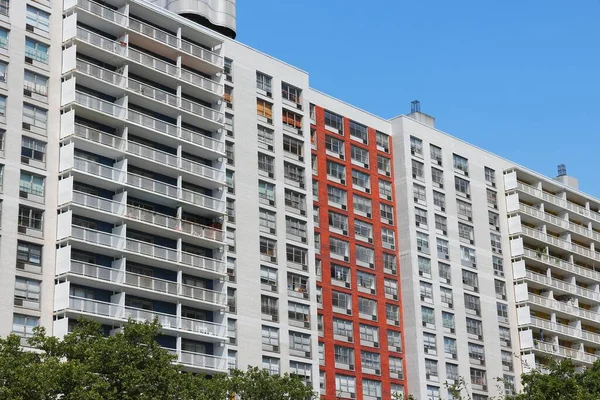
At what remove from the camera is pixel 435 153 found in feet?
392

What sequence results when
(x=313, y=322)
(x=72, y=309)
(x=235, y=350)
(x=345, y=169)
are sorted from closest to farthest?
(x=72, y=309) < (x=235, y=350) < (x=313, y=322) < (x=345, y=169)

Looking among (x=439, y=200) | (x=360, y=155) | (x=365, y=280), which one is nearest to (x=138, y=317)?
(x=365, y=280)

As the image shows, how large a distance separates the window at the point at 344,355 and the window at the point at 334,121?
21048 mm

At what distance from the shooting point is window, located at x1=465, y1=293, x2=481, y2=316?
116981 mm

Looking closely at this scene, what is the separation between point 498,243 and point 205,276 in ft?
137

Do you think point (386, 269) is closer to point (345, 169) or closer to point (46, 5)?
point (345, 169)

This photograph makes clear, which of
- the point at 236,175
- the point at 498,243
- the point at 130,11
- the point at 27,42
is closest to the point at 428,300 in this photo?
the point at 498,243

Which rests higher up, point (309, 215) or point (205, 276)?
point (309, 215)

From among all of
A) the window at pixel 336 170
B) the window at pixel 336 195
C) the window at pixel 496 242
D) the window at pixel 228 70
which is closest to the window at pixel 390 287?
the window at pixel 336 195

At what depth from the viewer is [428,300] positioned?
11231 centimetres

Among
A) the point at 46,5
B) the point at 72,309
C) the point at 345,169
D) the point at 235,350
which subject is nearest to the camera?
the point at 72,309

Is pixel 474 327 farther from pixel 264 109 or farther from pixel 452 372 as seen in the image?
pixel 264 109

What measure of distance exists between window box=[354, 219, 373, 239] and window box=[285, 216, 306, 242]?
285 inches

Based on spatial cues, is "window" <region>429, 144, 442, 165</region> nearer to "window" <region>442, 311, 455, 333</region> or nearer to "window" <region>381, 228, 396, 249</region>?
"window" <region>381, 228, 396, 249</region>
